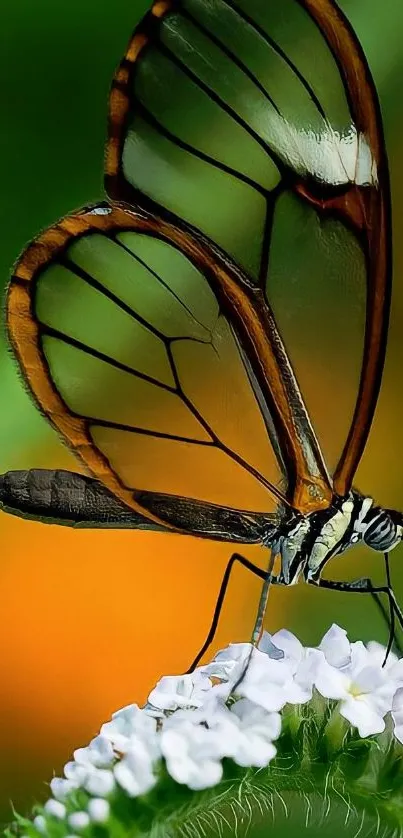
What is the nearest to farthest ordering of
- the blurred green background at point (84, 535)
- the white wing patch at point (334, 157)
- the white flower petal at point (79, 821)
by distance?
the white flower petal at point (79, 821) < the white wing patch at point (334, 157) < the blurred green background at point (84, 535)

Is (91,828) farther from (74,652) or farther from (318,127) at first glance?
(74,652)

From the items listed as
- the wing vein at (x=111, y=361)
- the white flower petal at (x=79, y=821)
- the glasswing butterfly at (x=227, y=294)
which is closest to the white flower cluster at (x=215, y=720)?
the white flower petal at (x=79, y=821)

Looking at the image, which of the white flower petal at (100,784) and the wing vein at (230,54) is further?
the wing vein at (230,54)

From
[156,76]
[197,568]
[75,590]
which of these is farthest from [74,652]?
[156,76]

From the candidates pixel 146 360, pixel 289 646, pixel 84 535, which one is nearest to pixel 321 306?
pixel 146 360

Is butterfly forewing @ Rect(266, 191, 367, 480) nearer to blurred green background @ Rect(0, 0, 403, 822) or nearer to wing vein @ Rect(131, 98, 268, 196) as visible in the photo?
wing vein @ Rect(131, 98, 268, 196)

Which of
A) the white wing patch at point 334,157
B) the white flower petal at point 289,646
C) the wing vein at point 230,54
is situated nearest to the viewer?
the white flower petal at point 289,646

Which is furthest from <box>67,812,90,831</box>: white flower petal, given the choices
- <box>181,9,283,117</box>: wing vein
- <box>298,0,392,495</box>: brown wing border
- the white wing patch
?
<box>181,9,283,117</box>: wing vein

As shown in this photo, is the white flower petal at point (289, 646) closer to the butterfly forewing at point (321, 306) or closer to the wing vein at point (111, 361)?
the butterfly forewing at point (321, 306)
